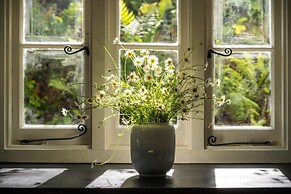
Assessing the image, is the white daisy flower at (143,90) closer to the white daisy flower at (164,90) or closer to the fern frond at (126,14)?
the white daisy flower at (164,90)

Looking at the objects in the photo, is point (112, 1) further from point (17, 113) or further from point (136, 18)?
point (17, 113)

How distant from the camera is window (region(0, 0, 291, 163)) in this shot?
99.9 inches

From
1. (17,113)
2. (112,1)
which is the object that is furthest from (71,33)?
(17,113)

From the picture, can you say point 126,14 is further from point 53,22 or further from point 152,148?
point 152,148

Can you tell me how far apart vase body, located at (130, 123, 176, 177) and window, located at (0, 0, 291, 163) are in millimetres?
364

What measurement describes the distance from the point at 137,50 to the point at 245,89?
1.89 feet

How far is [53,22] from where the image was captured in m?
2.59

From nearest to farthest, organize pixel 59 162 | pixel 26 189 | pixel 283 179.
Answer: pixel 26 189 → pixel 283 179 → pixel 59 162

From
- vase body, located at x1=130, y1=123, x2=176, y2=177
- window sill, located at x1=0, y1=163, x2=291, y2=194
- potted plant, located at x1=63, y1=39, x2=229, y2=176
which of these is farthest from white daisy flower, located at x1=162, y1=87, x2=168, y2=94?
window sill, located at x1=0, y1=163, x2=291, y2=194

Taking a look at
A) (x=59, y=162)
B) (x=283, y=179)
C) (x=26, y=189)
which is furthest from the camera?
(x=59, y=162)

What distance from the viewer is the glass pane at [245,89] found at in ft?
8.47

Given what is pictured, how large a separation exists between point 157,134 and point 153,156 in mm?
94

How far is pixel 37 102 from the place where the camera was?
8.45 feet

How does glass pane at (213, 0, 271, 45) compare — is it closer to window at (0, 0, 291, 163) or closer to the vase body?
window at (0, 0, 291, 163)
